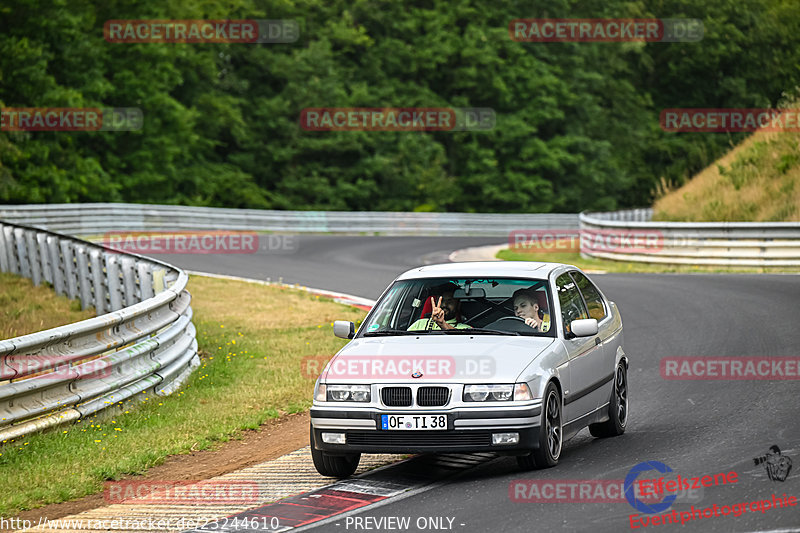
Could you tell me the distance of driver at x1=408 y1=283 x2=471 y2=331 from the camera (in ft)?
30.2

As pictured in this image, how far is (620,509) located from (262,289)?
1576 cm

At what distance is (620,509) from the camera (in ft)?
23.8

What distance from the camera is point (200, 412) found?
Answer: 11.2 m

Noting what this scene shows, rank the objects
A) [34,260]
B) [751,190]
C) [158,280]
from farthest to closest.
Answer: [751,190]
[34,260]
[158,280]

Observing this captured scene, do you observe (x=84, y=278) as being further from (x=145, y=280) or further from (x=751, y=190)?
(x=751, y=190)

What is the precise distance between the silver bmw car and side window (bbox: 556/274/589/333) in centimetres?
2

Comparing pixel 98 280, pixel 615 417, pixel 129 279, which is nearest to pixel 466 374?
pixel 615 417

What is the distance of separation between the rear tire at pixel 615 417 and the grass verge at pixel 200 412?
10.4ft

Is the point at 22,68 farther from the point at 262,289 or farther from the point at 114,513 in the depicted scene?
the point at 114,513

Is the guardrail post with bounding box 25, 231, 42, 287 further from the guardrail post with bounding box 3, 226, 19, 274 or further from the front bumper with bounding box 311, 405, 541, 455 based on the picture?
the front bumper with bounding box 311, 405, 541, 455

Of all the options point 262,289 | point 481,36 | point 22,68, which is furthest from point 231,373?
point 481,36

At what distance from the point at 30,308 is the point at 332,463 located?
1075cm

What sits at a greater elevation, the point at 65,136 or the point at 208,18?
the point at 208,18

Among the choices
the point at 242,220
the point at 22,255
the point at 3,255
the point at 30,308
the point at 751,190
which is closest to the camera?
the point at 30,308
